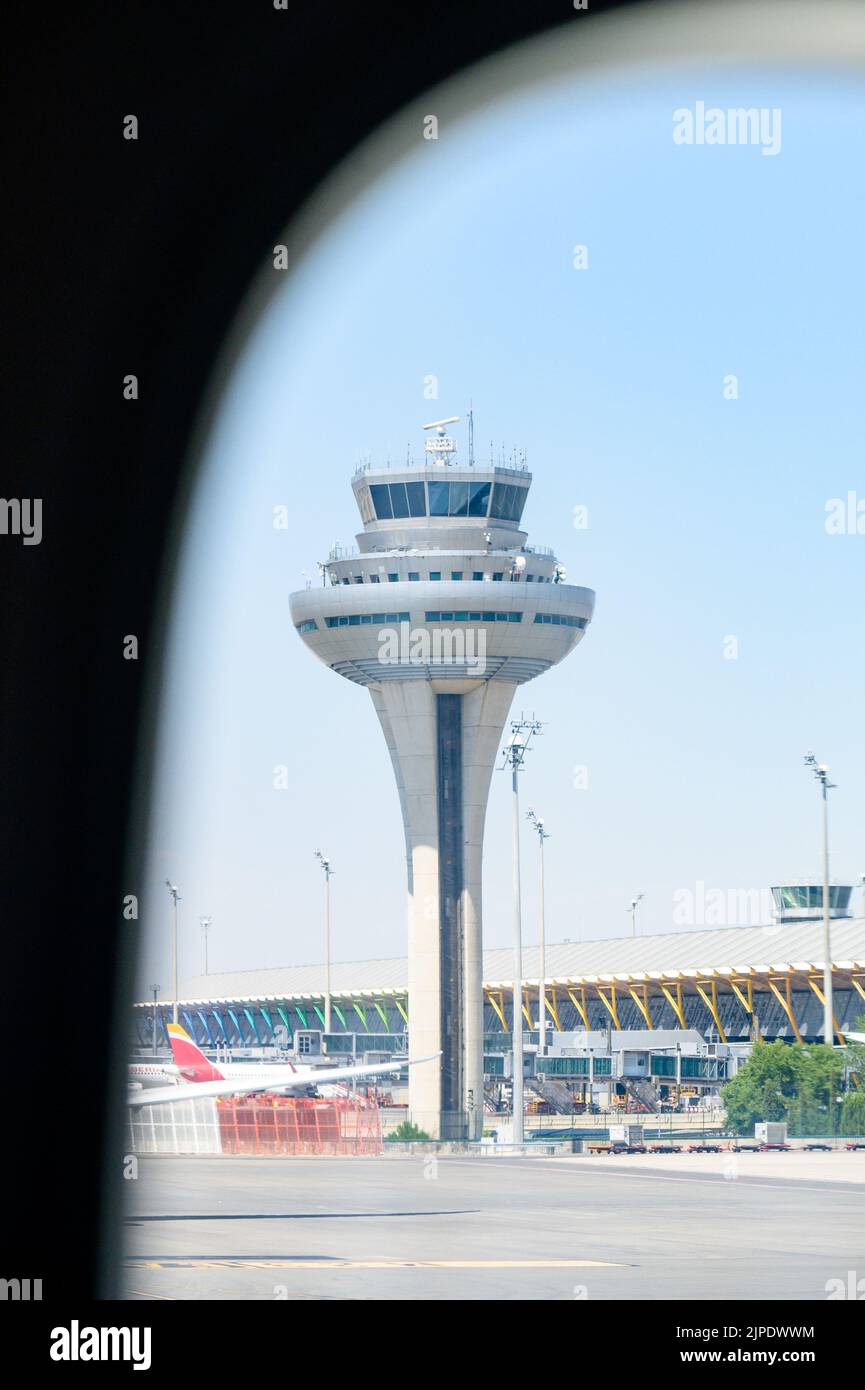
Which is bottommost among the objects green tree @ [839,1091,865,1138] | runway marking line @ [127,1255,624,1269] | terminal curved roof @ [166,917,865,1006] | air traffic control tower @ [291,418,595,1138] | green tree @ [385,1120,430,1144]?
green tree @ [385,1120,430,1144]

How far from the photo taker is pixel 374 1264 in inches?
456

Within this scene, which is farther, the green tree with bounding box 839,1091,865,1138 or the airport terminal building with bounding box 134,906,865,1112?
the airport terminal building with bounding box 134,906,865,1112

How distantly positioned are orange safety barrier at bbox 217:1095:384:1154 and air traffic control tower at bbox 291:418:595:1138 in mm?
5811

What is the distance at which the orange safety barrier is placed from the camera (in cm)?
3425

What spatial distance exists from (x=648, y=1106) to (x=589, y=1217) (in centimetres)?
3044

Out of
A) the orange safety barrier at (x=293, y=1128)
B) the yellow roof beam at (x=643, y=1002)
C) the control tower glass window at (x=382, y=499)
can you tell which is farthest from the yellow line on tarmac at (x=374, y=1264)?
the yellow roof beam at (x=643, y=1002)

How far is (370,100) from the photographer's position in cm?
550

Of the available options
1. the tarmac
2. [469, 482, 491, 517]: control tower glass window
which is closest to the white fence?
the tarmac

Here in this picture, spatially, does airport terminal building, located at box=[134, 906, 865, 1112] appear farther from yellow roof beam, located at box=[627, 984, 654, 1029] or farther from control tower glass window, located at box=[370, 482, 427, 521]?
control tower glass window, located at box=[370, 482, 427, 521]

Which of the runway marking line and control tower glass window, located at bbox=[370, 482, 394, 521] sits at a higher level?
control tower glass window, located at bbox=[370, 482, 394, 521]

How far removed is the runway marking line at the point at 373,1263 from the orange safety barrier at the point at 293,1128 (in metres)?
21.1

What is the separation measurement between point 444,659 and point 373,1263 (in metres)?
34.3
